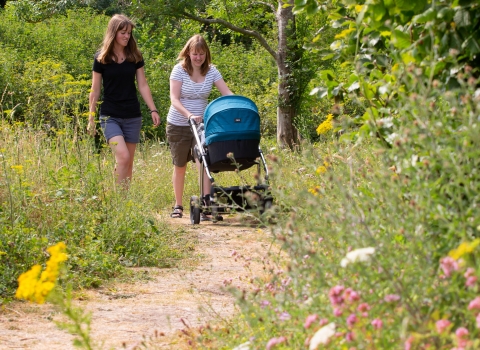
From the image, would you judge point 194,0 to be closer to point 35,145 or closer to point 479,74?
point 35,145

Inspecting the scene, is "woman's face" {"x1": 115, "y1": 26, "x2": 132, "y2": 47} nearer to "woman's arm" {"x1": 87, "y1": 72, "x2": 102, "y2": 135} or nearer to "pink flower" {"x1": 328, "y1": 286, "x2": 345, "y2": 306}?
"woman's arm" {"x1": 87, "y1": 72, "x2": 102, "y2": 135}

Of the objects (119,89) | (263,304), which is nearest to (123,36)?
(119,89)

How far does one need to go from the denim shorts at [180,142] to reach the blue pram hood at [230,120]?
2.18 feet

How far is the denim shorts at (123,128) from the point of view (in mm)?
7043

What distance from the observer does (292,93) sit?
491 inches

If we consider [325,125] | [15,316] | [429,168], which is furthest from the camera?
[325,125]

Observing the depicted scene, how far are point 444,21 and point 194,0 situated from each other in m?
10.2

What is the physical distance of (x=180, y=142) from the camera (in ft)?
26.1

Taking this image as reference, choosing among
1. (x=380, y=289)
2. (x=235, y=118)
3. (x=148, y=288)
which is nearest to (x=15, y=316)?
(x=148, y=288)

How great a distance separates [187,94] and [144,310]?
12.9 ft

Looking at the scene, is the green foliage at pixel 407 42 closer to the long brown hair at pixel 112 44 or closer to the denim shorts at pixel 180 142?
the long brown hair at pixel 112 44

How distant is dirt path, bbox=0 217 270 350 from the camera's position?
11.7 feet

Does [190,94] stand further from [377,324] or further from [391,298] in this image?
[377,324]

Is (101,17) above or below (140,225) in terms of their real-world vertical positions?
above
